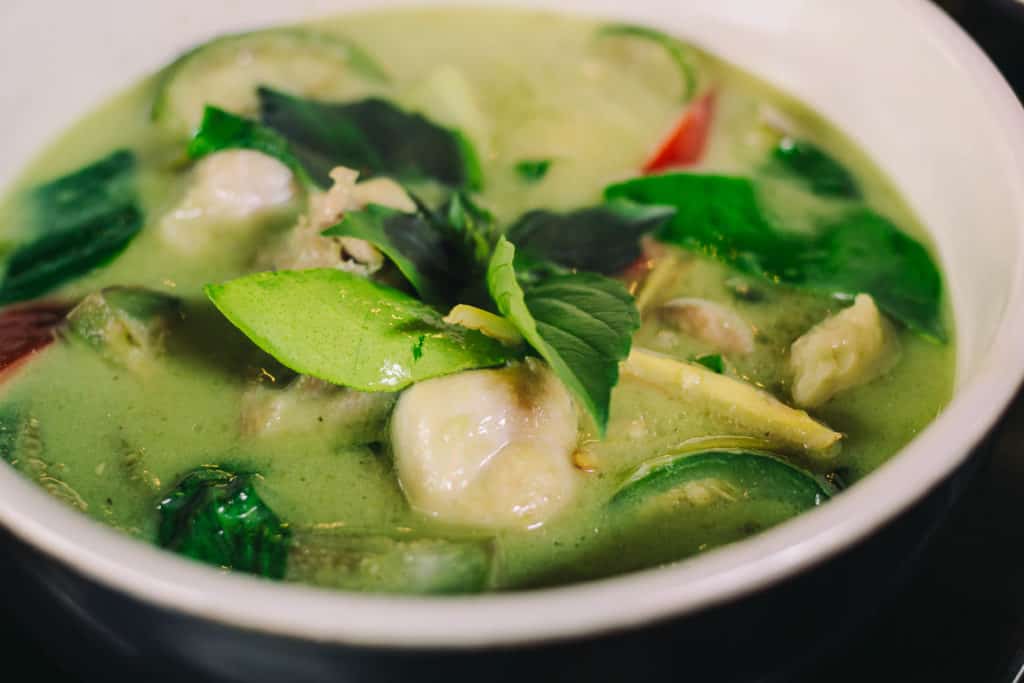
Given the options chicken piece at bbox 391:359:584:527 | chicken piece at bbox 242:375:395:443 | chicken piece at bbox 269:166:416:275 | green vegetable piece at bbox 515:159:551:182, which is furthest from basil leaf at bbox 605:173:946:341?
chicken piece at bbox 242:375:395:443

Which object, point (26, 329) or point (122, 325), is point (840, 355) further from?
point (26, 329)

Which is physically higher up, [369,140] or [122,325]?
[369,140]

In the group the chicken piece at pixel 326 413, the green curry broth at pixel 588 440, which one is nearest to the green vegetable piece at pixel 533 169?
the green curry broth at pixel 588 440

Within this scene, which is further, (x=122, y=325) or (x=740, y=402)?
(x=122, y=325)

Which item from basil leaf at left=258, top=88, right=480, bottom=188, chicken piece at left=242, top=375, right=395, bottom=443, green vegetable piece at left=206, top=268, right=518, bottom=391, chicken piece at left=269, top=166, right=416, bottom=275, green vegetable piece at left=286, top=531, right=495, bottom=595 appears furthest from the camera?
basil leaf at left=258, top=88, right=480, bottom=188

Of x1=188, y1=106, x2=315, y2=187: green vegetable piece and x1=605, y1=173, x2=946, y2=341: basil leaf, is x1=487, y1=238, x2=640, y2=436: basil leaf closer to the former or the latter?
x1=605, y1=173, x2=946, y2=341: basil leaf

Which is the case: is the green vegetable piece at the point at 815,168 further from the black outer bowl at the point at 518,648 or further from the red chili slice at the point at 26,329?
the red chili slice at the point at 26,329

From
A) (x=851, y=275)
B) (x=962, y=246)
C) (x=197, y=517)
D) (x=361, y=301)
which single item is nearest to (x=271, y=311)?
(x=361, y=301)

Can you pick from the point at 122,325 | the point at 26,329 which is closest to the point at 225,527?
the point at 122,325

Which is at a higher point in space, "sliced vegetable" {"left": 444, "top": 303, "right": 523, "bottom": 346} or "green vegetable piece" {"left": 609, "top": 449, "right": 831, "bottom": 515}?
"sliced vegetable" {"left": 444, "top": 303, "right": 523, "bottom": 346}
